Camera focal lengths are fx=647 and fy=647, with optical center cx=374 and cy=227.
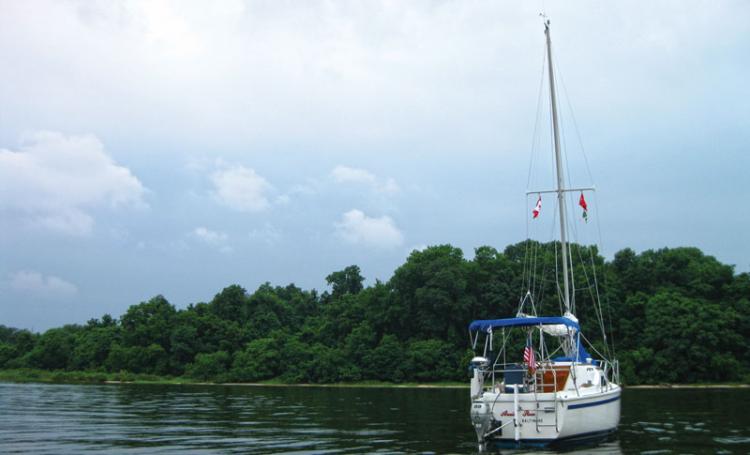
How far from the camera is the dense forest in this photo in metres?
72.4

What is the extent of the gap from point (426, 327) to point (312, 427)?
5596 centimetres

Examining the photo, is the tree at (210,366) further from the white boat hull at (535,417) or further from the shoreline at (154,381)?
the white boat hull at (535,417)

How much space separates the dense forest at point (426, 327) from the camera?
72.4 m

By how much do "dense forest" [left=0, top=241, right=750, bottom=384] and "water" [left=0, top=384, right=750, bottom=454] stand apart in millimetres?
22113

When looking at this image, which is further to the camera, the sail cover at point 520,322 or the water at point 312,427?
the sail cover at point 520,322

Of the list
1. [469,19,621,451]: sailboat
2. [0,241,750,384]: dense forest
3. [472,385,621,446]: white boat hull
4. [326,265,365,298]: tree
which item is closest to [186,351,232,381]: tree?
[0,241,750,384]: dense forest

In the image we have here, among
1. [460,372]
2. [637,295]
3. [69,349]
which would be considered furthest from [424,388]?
[69,349]

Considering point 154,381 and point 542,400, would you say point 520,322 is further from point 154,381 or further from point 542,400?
point 154,381

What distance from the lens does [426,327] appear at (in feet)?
291

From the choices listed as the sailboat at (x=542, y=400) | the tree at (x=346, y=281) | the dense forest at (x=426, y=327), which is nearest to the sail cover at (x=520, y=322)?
the sailboat at (x=542, y=400)

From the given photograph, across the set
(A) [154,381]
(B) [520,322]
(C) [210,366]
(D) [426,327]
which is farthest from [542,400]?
(A) [154,381]

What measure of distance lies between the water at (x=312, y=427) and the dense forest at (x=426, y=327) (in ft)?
72.5

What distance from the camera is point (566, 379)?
2709 cm

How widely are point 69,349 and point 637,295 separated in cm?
9676
